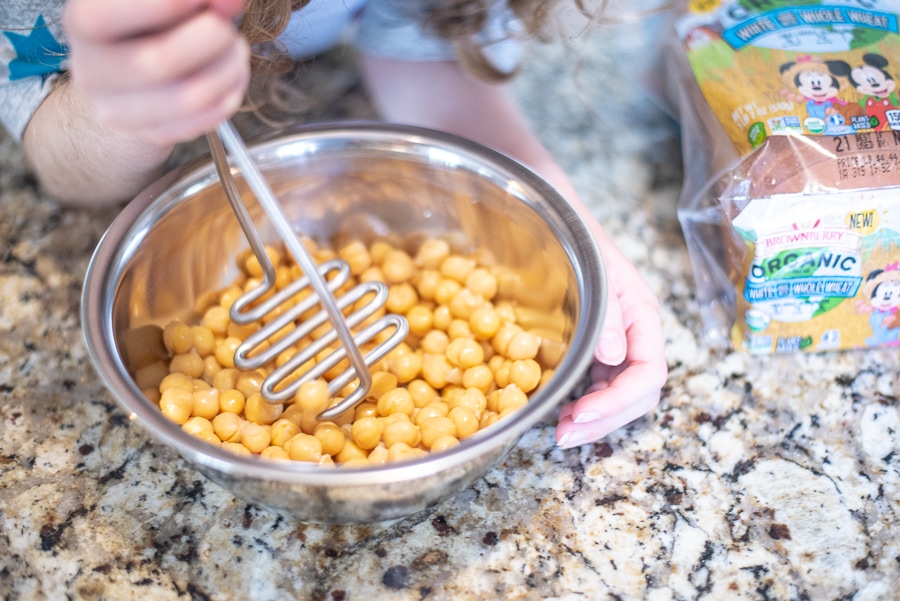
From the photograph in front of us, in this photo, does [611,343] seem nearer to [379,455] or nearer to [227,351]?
[379,455]

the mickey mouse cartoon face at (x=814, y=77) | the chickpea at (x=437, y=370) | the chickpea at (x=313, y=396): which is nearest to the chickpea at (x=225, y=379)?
the chickpea at (x=313, y=396)

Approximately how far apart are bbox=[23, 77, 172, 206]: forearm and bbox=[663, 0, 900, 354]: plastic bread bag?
0.62 metres

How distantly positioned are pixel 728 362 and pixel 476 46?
0.52 meters

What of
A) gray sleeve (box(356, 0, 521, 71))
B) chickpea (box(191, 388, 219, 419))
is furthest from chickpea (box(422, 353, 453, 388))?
gray sleeve (box(356, 0, 521, 71))

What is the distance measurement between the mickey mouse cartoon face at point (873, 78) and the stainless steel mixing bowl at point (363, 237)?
1.17ft

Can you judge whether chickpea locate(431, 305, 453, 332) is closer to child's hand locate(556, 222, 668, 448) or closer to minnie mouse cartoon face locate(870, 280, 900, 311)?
child's hand locate(556, 222, 668, 448)

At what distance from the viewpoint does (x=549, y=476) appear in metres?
0.77

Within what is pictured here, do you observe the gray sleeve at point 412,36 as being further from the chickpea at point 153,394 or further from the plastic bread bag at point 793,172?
the chickpea at point 153,394

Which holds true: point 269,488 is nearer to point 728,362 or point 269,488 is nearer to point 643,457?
point 643,457

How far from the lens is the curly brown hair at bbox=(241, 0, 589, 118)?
75 cm

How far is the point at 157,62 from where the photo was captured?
0.44 m

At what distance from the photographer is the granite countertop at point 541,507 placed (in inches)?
27.2

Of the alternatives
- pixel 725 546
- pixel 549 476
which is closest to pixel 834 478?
pixel 725 546

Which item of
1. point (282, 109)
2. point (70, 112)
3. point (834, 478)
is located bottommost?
point (834, 478)
